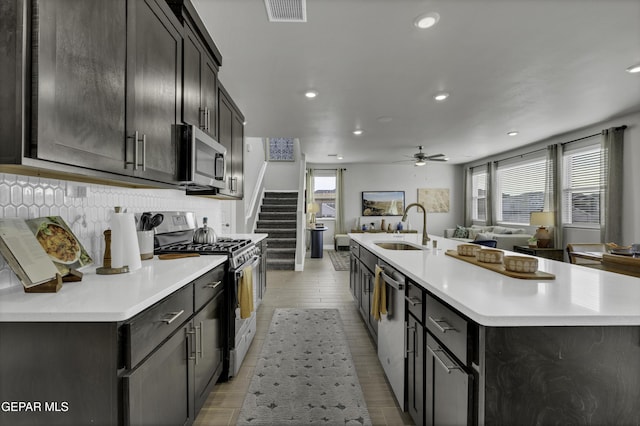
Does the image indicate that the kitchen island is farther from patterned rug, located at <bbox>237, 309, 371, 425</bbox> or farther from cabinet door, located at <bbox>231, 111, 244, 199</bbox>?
cabinet door, located at <bbox>231, 111, 244, 199</bbox>

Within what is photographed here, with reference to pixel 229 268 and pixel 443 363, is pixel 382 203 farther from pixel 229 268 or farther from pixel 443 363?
pixel 443 363

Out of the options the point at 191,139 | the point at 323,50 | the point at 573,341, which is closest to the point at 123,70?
the point at 191,139

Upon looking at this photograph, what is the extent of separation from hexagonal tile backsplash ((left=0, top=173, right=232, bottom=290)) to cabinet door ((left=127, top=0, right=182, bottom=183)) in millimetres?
430

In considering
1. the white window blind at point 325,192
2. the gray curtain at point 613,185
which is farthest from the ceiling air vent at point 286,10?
the white window blind at point 325,192

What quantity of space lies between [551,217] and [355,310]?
4.44 meters

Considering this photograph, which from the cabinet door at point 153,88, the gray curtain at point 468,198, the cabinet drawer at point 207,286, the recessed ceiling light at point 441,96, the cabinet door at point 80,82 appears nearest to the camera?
the cabinet door at point 80,82

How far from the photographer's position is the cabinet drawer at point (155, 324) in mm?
1056

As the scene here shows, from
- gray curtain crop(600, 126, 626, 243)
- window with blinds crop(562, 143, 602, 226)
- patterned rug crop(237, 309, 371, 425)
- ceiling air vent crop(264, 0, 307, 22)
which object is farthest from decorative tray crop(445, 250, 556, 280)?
window with blinds crop(562, 143, 602, 226)

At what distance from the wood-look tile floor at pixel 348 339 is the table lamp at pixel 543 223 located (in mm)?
3728

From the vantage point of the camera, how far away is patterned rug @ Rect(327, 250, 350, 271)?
21.0ft

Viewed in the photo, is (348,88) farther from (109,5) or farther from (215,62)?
(109,5)

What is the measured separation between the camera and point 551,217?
564 cm

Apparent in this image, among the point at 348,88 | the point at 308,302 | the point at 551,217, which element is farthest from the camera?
the point at 551,217

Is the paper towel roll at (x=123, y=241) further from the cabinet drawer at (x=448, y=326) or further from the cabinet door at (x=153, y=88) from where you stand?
the cabinet drawer at (x=448, y=326)
